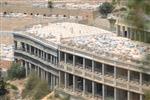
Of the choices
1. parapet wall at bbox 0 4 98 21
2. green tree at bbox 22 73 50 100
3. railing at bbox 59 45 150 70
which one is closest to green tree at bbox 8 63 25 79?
green tree at bbox 22 73 50 100

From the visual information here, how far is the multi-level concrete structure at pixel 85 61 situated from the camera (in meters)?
33.8

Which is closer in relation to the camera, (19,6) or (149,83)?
(149,83)

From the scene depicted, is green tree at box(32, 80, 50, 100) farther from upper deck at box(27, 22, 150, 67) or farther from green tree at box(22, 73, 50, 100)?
upper deck at box(27, 22, 150, 67)

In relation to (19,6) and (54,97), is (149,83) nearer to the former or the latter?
(54,97)

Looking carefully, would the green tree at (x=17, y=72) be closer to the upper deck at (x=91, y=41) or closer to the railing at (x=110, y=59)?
the upper deck at (x=91, y=41)

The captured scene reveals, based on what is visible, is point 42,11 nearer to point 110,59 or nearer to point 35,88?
point 35,88

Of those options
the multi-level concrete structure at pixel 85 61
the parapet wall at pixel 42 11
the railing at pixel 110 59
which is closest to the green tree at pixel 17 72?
the multi-level concrete structure at pixel 85 61

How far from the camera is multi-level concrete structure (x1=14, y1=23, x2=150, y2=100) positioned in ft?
111

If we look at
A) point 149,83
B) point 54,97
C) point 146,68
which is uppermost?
point 146,68

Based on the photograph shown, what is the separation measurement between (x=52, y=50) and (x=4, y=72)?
9.58 m

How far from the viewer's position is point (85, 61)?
3759 cm

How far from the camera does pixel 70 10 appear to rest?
90375 mm

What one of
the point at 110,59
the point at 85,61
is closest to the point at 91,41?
the point at 85,61

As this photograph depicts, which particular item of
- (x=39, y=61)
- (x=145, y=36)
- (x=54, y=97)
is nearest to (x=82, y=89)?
(x=54, y=97)
